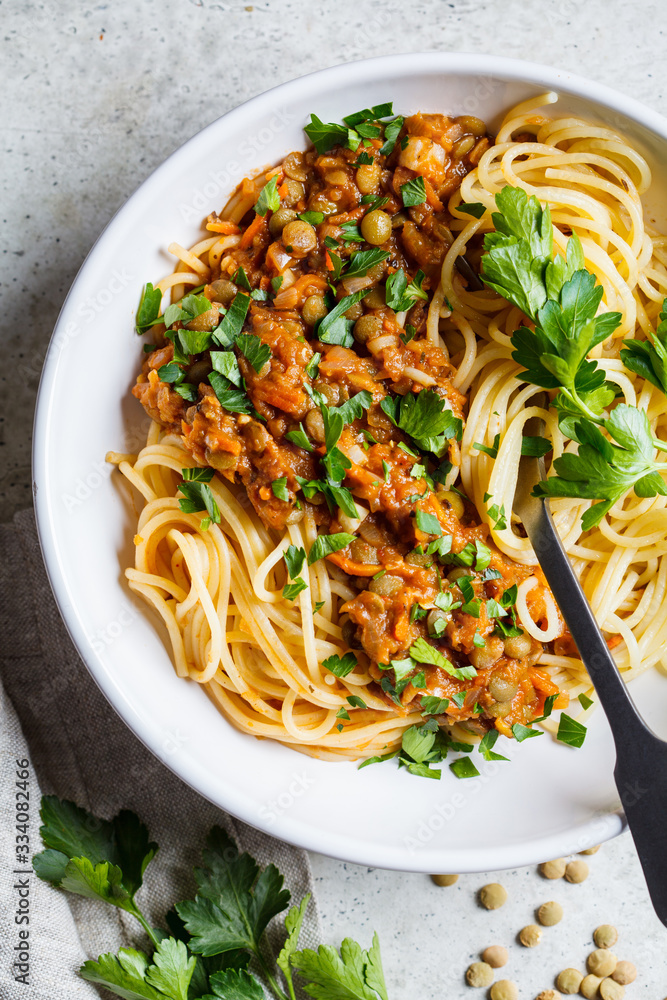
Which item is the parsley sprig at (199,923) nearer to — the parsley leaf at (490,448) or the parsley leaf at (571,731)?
the parsley leaf at (571,731)

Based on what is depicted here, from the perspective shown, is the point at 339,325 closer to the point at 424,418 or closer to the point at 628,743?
the point at 424,418

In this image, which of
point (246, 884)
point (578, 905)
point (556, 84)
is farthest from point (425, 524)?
point (578, 905)

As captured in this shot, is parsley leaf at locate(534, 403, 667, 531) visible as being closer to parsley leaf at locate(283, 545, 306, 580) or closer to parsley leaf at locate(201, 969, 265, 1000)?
parsley leaf at locate(283, 545, 306, 580)

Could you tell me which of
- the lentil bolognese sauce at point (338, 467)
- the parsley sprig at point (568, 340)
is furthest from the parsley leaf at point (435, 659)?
the parsley sprig at point (568, 340)

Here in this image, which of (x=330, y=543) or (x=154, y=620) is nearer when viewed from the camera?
(x=330, y=543)

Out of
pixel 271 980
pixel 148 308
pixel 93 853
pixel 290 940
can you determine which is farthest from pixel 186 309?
pixel 271 980

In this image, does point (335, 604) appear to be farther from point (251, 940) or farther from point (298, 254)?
point (251, 940)
